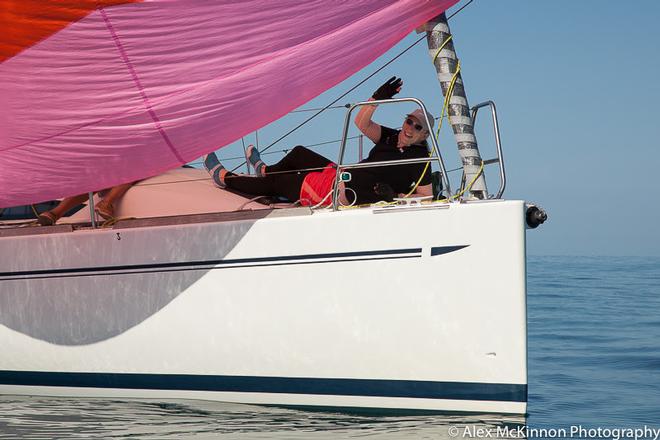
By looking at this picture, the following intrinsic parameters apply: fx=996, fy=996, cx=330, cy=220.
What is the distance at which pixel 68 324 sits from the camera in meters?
6.71

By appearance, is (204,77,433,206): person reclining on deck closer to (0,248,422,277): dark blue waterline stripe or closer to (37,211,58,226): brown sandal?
(0,248,422,277): dark blue waterline stripe

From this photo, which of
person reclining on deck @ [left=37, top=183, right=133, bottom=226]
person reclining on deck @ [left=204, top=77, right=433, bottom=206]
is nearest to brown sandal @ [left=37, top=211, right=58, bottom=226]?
person reclining on deck @ [left=37, top=183, right=133, bottom=226]

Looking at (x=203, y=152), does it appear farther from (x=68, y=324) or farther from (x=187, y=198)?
(x=68, y=324)

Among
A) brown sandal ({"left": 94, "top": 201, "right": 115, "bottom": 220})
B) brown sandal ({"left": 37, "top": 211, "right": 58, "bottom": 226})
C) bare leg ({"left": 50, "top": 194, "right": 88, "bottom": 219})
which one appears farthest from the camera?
bare leg ({"left": 50, "top": 194, "right": 88, "bottom": 219})

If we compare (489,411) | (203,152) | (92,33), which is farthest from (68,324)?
(489,411)

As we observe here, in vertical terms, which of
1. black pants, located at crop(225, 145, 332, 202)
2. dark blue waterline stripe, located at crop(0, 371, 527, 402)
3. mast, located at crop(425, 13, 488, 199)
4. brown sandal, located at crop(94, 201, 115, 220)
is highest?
mast, located at crop(425, 13, 488, 199)

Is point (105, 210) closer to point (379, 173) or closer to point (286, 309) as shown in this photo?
point (286, 309)

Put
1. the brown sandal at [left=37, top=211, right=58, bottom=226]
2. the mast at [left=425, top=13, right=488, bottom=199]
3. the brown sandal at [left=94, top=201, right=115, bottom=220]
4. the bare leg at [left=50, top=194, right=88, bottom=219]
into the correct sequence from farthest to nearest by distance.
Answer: the bare leg at [left=50, top=194, right=88, bottom=219] → the brown sandal at [left=37, top=211, right=58, bottom=226] → the brown sandal at [left=94, top=201, right=115, bottom=220] → the mast at [left=425, top=13, right=488, bottom=199]

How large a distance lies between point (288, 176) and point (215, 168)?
2.10ft

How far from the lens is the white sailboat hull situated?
552 centimetres

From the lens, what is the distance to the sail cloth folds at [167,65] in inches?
215

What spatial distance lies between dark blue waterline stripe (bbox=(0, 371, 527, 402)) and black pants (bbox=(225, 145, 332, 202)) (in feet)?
4.27

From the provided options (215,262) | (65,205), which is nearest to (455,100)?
(215,262)

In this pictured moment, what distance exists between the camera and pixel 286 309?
592 cm
